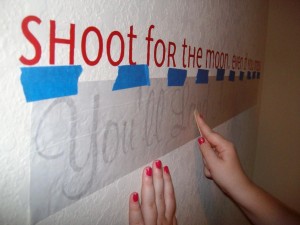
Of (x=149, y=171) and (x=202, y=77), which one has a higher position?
(x=202, y=77)

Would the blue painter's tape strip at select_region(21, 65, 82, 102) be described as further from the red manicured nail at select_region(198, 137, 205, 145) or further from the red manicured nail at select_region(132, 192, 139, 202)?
the red manicured nail at select_region(198, 137, 205, 145)

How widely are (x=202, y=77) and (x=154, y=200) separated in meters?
0.35

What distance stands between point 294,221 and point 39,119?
2.18 feet

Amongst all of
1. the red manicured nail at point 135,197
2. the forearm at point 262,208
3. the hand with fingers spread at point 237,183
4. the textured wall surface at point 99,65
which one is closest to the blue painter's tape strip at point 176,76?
the textured wall surface at point 99,65

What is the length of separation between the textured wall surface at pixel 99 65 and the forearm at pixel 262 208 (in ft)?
0.46

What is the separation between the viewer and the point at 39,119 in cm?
27

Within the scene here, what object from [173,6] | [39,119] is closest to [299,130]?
[173,6]

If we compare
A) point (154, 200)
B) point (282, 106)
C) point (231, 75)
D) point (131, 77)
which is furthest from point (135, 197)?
point (282, 106)

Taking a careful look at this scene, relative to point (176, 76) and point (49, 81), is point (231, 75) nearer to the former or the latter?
point (176, 76)

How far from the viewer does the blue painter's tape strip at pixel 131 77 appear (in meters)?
0.38

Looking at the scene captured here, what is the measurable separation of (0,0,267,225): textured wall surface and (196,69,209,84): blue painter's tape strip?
28 millimetres

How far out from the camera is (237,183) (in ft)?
2.10

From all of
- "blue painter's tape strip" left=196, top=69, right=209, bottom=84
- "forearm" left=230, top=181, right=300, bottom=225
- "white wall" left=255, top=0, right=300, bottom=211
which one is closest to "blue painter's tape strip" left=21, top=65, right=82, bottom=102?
"blue painter's tape strip" left=196, top=69, right=209, bottom=84

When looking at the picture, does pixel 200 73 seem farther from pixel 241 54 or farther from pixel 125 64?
pixel 241 54
